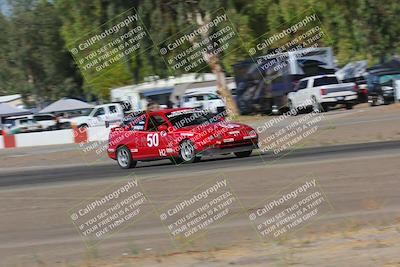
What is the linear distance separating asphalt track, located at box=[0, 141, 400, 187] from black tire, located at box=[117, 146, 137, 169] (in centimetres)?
19

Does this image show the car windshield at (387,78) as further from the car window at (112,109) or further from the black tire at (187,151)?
the black tire at (187,151)

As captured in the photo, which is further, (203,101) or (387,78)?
(203,101)

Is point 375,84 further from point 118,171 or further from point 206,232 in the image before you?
point 206,232

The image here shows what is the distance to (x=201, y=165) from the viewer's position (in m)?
19.4

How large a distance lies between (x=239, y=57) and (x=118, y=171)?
A: 2945 centimetres

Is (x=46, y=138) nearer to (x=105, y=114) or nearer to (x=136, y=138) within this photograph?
(x=105, y=114)

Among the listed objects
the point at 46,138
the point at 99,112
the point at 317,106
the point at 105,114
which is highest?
the point at 46,138

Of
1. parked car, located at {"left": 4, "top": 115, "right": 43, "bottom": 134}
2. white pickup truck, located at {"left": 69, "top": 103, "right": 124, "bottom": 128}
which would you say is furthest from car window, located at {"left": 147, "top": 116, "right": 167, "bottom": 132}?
parked car, located at {"left": 4, "top": 115, "right": 43, "bottom": 134}

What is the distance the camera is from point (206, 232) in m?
10.6

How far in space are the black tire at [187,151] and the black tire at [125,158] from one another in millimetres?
1547

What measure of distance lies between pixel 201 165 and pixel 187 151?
2.79 ft

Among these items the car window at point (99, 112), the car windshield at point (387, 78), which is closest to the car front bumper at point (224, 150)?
the car windshield at point (387, 78)

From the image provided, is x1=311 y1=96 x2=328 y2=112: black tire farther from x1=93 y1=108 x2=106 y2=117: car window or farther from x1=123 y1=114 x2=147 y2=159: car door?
x1=123 y1=114 x2=147 y2=159: car door

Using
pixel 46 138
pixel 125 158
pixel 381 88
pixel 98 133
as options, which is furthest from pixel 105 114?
pixel 125 158
